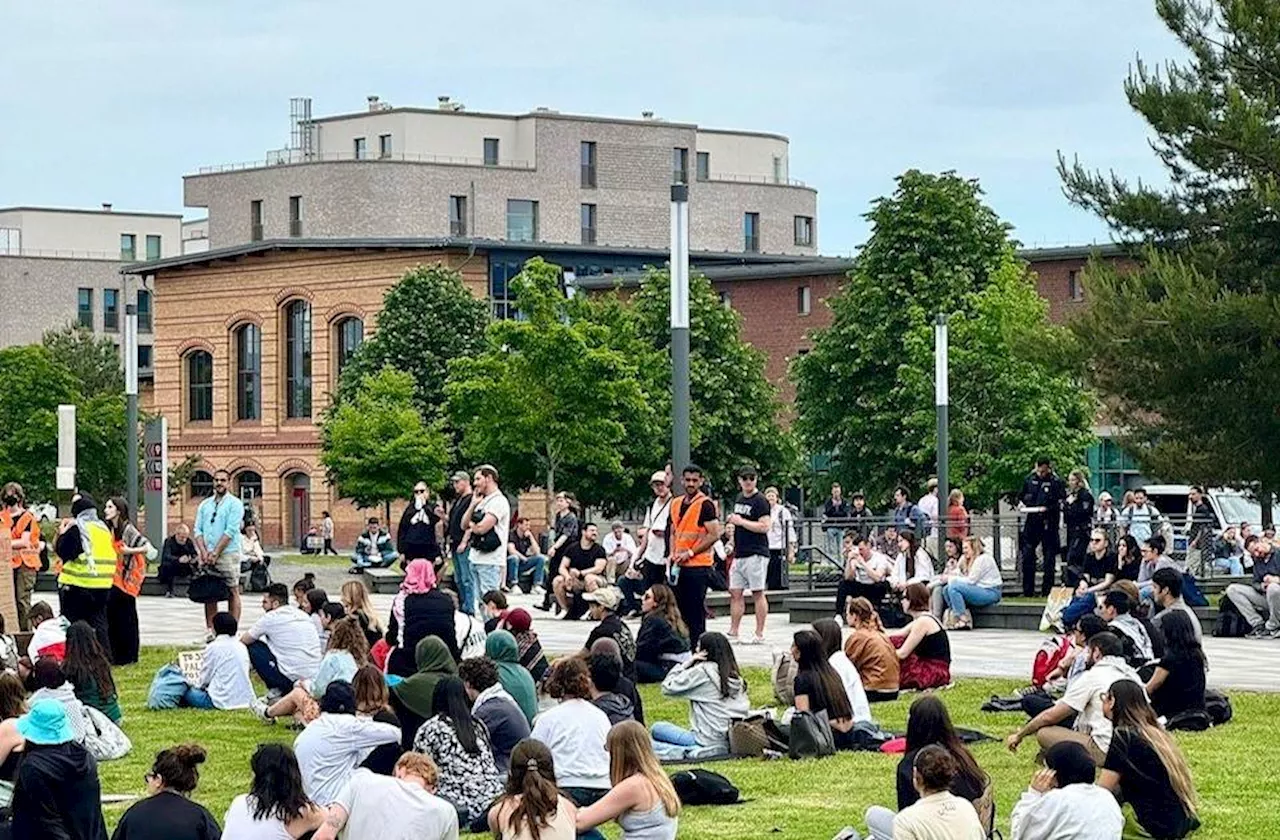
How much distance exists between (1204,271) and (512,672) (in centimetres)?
1863

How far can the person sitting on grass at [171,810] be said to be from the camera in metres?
11.8

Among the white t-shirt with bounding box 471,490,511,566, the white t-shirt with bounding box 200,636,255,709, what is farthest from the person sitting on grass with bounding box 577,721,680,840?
the white t-shirt with bounding box 471,490,511,566

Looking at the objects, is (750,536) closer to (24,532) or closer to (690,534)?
(690,534)

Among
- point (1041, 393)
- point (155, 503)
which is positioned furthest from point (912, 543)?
point (1041, 393)

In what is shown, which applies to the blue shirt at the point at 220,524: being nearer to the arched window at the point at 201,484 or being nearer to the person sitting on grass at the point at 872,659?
the person sitting on grass at the point at 872,659

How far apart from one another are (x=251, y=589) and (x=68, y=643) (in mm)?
22691

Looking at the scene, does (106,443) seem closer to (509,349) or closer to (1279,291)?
(509,349)

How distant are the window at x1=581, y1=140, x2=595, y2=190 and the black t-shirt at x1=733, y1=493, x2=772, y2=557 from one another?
75.9m

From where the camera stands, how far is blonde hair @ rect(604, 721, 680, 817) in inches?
504

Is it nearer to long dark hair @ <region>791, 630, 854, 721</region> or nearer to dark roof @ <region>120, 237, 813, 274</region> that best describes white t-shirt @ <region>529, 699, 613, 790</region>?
long dark hair @ <region>791, 630, 854, 721</region>

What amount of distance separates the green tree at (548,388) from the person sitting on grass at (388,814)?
51.0 meters

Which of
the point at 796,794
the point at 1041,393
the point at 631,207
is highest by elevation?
the point at 631,207

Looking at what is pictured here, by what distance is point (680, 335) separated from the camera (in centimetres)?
2494

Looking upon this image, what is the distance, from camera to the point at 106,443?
7750 centimetres
